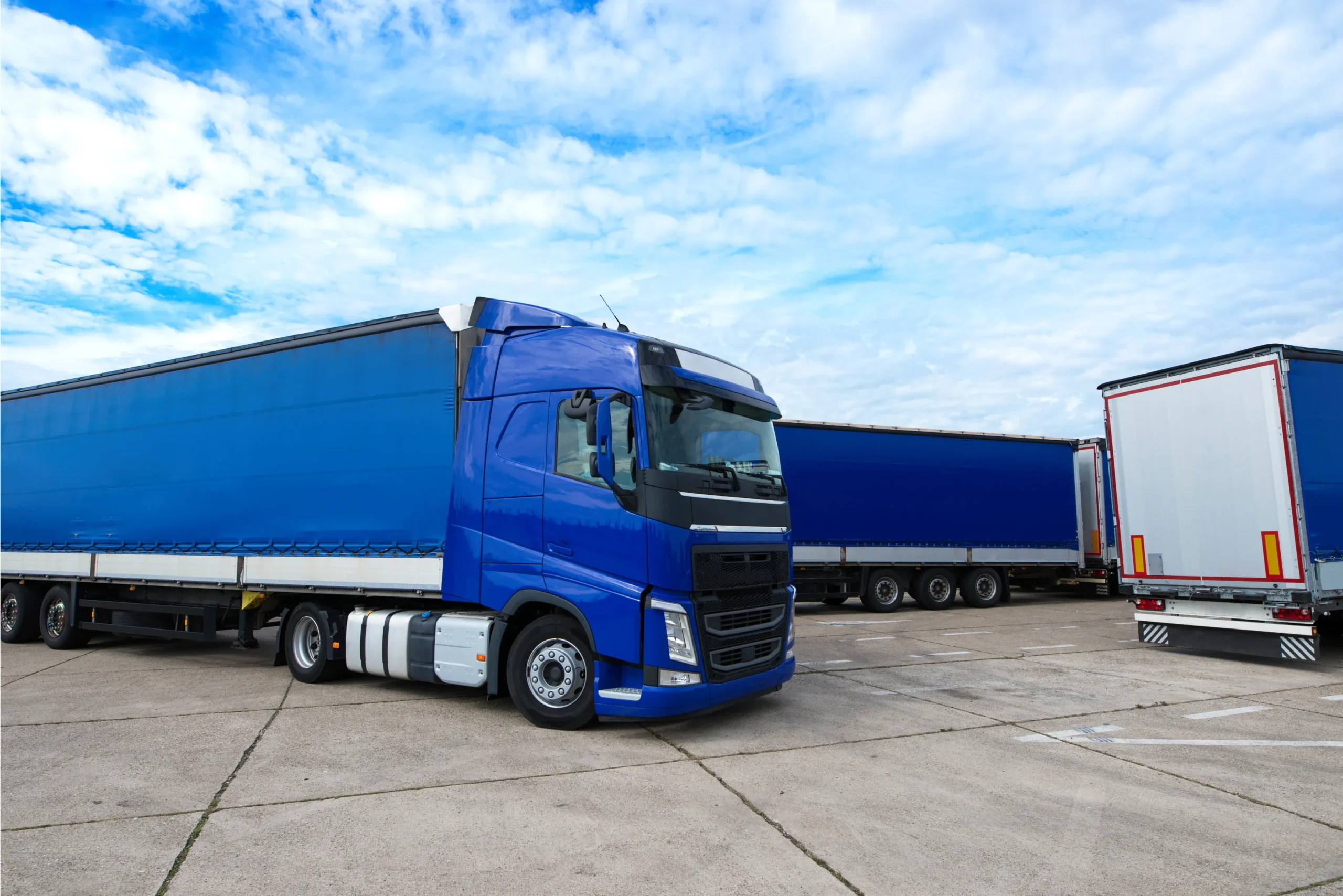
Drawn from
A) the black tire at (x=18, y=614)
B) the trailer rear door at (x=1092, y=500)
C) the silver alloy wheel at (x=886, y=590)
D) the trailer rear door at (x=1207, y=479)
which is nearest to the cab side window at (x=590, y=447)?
the trailer rear door at (x=1207, y=479)

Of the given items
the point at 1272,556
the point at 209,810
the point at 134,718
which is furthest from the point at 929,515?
the point at 209,810

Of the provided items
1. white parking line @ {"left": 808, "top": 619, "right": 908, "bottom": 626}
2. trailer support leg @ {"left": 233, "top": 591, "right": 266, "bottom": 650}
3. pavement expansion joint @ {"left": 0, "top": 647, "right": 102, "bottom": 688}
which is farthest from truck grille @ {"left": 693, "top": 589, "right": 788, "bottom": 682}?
→ pavement expansion joint @ {"left": 0, "top": 647, "right": 102, "bottom": 688}

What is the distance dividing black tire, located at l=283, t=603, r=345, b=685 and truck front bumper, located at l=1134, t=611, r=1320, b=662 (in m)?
9.40

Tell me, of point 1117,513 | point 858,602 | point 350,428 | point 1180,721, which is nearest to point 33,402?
point 350,428

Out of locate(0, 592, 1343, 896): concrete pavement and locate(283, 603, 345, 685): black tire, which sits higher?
locate(283, 603, 345, 685): black tire

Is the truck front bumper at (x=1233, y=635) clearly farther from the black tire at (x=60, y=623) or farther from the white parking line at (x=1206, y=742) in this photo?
the black tire at (x=60, y=623)

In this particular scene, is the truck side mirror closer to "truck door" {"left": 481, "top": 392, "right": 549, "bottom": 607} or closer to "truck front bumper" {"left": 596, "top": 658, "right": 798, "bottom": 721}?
"truck door" {"left": 481, "top": 392, "right": 549, "bottom": 607}

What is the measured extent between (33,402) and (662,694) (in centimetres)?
1008

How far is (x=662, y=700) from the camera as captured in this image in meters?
5.64

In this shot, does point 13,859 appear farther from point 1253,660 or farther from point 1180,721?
point 1253,660

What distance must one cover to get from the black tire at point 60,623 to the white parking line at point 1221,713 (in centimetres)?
1252

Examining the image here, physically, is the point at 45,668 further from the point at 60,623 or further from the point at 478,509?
the point at 478,509

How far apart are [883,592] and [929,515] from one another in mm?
1765

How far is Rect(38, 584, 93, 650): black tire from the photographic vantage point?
1048 centimetres
